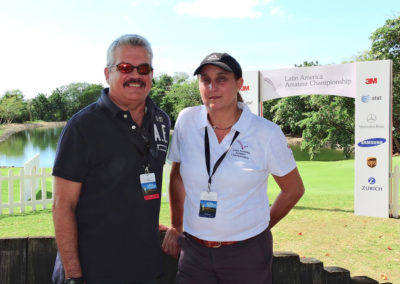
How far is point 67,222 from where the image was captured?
201cm

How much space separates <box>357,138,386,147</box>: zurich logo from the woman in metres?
7.52

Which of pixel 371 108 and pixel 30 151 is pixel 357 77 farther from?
pixel 30 151

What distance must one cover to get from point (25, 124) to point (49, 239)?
374 feet

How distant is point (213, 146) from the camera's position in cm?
238

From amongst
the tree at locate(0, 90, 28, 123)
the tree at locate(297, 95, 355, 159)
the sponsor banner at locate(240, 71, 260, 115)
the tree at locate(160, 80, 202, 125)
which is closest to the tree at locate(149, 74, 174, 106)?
the tree at locate(160, 80, 202, 125)

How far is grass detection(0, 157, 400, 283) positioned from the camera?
19.6 feet

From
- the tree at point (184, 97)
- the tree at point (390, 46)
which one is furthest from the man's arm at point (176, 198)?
the tree at point (184, 97)

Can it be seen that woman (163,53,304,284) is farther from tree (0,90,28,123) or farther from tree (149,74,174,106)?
tree (0,90,28,123)

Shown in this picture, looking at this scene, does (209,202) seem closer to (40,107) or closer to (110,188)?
(110,188)

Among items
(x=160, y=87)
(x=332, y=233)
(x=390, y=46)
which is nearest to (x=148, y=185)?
(x=332, y=233)

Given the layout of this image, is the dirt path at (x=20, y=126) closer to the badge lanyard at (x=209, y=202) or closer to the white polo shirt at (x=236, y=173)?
the white polo shirt at (x=236, y=173)

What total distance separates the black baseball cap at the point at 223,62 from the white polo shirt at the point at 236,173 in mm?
279

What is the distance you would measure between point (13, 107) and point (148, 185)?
107535 mm

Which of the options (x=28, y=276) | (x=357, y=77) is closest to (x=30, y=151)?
(x=357, y=77)
